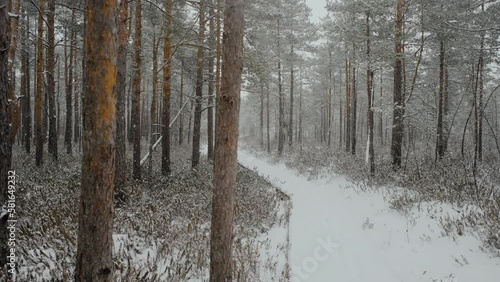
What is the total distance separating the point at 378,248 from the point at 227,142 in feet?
16.0

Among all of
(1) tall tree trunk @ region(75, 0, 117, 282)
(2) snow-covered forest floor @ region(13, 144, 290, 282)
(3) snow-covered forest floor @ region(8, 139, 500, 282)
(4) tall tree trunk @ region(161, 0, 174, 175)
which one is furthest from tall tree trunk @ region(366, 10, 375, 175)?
(1) tall tree trunk @ region(75, 0, 117, 282)

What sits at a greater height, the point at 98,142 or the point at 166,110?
the point at 166,110

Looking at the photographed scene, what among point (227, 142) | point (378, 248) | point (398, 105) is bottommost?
point (378, 248)

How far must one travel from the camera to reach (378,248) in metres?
6.47

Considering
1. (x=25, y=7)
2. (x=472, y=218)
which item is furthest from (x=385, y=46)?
(x=25, y=7)

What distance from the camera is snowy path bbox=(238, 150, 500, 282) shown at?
5078 mm

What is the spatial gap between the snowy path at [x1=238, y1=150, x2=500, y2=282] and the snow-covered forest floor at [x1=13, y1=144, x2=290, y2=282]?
1.87 ft

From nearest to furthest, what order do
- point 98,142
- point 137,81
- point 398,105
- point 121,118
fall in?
1. point 98,142
2. point 121,118
3. point 137,81
4. point 398,105

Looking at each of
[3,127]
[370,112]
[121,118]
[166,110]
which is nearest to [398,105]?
[370,112]

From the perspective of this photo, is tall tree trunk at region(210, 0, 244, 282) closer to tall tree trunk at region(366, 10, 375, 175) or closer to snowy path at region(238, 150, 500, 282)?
snowy path at region(238, 150, 500, 282)

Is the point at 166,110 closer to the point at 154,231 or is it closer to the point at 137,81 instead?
the point at 137,81

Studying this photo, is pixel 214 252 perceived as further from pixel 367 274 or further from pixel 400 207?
pixel 400 207

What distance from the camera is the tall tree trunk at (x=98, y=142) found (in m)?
2.26

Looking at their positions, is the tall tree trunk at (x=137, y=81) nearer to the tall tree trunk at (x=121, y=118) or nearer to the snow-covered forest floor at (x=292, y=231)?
A: the snow-covered forest floor at (x=292, y=231)
